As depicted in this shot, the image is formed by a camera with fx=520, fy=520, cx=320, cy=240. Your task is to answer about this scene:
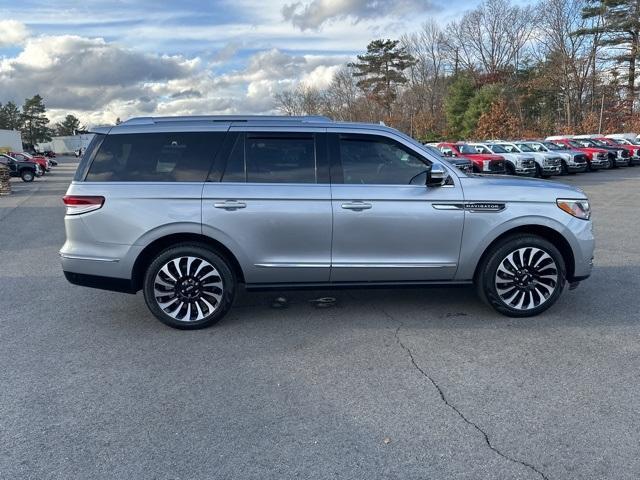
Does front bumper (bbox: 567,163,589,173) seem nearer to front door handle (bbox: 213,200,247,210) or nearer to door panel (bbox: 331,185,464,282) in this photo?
door panel (bbox: 331,185,464,282)

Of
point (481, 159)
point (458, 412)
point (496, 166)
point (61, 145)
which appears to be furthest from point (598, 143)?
point (61, 145)

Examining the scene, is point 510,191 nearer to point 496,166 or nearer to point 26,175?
point 496,166

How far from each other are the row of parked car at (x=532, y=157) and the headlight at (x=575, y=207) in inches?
571

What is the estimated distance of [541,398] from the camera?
3.55 meters

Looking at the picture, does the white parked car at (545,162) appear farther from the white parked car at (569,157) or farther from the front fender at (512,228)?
the front fender at (512,228)

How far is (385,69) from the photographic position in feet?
230

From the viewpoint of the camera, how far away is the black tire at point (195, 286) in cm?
482

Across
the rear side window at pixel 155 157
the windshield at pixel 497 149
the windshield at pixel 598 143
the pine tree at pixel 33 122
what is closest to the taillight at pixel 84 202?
the rear side window at pixel 155 157

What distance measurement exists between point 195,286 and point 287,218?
1.08 m

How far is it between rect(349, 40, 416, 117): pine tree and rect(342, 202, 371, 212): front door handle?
6654 cm

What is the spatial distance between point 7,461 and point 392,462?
2170 millimetres

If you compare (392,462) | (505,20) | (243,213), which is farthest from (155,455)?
(505,20)

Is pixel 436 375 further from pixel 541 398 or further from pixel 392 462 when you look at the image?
pixel 392 462

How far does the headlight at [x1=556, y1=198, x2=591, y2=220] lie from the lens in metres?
5.04
